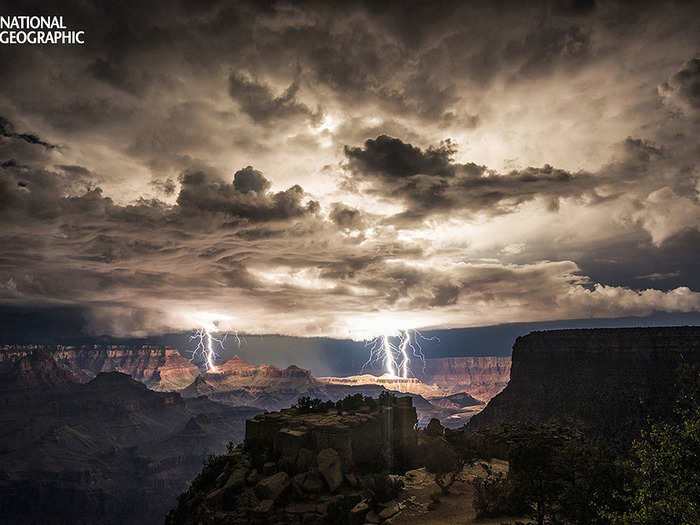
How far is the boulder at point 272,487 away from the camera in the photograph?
111ft

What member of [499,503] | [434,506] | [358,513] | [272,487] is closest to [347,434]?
[272,487]

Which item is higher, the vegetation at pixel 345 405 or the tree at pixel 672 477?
the tree at pixel 672 477

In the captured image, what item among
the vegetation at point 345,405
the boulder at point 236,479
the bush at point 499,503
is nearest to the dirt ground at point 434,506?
the bush at point 499,503

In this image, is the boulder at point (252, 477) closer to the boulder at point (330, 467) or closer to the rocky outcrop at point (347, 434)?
the rocky outcrop at point (347, 434)

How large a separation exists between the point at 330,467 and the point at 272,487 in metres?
5.63

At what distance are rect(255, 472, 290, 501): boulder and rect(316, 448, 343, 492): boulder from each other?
3.36m

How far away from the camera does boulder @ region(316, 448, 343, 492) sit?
118 ft

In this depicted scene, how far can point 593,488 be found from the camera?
2770cm

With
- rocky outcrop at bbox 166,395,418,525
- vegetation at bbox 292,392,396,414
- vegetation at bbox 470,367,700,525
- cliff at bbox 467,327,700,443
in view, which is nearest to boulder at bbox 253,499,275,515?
rocky outcrop at bbox 166,395,418,525

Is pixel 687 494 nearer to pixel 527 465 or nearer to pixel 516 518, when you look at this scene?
pixel 527 465

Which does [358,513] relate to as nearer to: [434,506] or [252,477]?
[434,506]

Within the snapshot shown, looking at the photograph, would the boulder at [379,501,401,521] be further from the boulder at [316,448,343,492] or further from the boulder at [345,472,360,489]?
the boulder at [316,448,343,492]

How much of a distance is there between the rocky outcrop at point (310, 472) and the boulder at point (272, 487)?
75 mm

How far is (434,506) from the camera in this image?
114 ft
